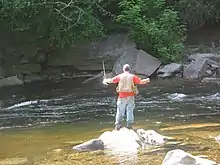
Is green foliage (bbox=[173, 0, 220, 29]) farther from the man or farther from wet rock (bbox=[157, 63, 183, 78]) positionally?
the man

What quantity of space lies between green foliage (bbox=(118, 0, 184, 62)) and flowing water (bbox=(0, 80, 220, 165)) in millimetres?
3200

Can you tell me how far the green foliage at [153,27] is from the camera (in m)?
26.4

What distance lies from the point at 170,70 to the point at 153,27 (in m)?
2.72

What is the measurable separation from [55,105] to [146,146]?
8259mm

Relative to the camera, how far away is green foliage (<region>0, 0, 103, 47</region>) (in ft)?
77.4

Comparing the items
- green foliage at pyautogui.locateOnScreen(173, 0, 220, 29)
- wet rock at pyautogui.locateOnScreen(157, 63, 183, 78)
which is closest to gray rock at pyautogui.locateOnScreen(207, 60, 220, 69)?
wet rock at pyautogui.locateOnScreen(157, 63, 183, 78)

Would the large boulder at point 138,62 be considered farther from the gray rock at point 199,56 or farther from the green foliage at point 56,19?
the gray rock at point 199,56

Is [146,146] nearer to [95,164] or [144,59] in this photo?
[95,164]

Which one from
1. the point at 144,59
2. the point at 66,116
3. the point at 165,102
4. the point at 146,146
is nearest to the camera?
the point at 146,146

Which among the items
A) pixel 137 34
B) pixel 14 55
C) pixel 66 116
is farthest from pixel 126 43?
pixel 66 116

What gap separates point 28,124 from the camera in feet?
48.9

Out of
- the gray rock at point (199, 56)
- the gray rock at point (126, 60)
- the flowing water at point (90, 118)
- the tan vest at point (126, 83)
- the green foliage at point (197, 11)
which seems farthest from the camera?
the green foliage at point (197, 11)

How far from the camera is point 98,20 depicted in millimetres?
25484

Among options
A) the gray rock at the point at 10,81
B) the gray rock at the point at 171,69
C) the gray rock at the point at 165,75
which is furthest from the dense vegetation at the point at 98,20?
the gray rock at the point at 10,81
